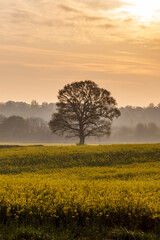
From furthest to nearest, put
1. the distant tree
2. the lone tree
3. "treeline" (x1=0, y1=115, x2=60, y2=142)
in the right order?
the distant tree → "treeline" (x1=0, y1=115, x2=60, y2=142) → the lone tree

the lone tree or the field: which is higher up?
the lone tree

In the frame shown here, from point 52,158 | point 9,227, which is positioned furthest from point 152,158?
point 9,227

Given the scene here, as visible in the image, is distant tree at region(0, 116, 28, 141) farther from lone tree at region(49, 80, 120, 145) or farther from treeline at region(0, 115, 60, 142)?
lone tree at region(49, 80, 120, 145)

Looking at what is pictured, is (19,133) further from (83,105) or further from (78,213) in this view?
(78,213)

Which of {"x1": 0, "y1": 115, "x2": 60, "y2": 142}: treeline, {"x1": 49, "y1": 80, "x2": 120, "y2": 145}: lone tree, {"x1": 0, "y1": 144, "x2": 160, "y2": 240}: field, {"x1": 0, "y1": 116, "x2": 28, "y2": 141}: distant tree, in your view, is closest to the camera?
{"x1": 0, "y1": 144, "x2": 160, "y2": 240}: field

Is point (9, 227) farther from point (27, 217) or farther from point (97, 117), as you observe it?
point (97, 117)

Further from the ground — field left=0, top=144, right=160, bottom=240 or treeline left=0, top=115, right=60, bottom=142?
treeline left=0, top=115, right=60, bottom=142

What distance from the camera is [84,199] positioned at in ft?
41.3

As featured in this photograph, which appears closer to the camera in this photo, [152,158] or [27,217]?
[27,217]

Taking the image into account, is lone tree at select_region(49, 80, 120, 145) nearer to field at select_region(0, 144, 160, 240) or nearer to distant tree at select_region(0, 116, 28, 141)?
field at select_region(0, 144, 160, 240)

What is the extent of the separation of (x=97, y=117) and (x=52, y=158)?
92.4 ft

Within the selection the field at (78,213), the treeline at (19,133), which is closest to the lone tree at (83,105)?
the field at (78,213)

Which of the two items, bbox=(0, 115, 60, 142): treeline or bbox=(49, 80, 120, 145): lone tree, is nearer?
bbox=(49, 80, 120, 145): lone tree

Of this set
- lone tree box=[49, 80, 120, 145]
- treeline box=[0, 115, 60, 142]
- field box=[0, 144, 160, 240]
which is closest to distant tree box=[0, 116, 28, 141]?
treeline box=[0, 115, 60, 142]
